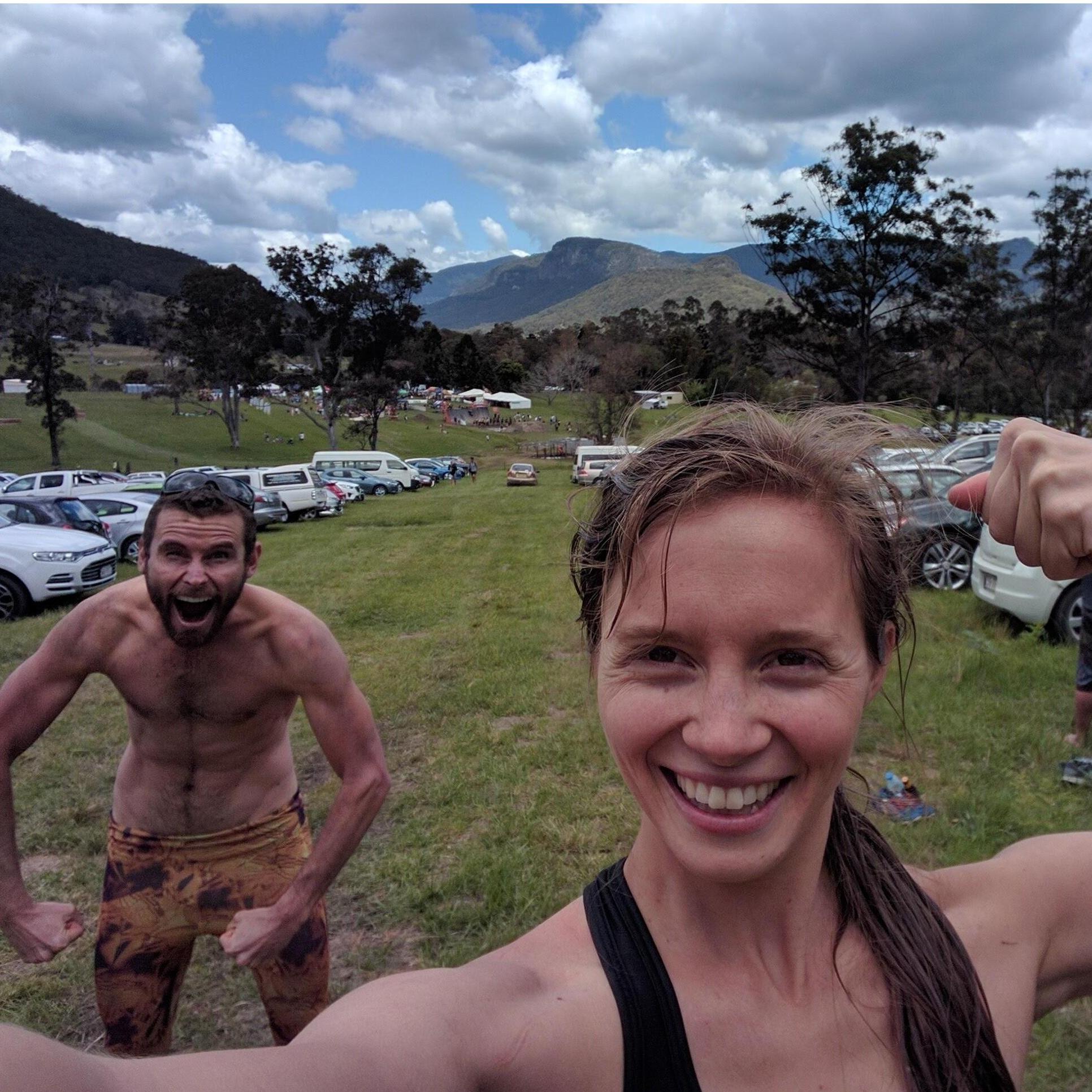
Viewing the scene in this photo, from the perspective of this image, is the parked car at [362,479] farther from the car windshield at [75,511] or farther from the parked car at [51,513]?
the parked car at [51,513]

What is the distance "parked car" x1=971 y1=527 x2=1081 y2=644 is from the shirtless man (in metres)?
6.88

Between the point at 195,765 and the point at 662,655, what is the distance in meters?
2.23

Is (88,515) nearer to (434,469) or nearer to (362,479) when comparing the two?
(362,479)

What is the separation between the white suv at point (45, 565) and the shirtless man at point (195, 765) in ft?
34.1

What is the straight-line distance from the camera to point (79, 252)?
17212 cm

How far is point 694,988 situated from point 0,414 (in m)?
70.4

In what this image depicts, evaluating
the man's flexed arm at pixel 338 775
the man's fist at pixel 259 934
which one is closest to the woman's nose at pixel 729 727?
the man's flexed arm at pixel 338 775

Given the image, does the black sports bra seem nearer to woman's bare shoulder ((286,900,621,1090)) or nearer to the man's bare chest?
woman's bare shoulder ((286,900,621,1090))

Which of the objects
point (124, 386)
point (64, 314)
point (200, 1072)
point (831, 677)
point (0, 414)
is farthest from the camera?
point (124, 386)

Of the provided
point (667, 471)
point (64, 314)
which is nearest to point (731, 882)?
point (667, 471)

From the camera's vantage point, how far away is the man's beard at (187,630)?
282cm

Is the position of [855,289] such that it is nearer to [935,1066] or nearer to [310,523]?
[310,523]

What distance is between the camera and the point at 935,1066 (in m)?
1.27

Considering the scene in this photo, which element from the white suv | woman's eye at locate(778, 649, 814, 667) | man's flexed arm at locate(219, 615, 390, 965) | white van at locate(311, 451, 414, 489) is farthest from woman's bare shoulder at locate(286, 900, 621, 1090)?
white van at locate(311, 451, 414, 489)
